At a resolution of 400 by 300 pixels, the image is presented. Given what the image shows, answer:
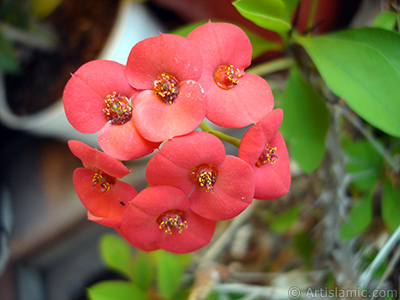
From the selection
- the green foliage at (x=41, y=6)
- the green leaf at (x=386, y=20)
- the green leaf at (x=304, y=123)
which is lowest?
the green foliage at (x=41, y=6)

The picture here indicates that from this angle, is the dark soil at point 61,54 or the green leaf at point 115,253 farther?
the dark soil at point 61,54

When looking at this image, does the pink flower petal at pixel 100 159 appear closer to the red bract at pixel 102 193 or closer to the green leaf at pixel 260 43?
the red bract at pixel 102 193

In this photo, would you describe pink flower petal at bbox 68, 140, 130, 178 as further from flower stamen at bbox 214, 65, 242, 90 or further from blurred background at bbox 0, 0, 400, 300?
blurred background at bbox 0, 0, 400, 300

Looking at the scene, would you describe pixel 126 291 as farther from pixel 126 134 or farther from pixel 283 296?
pixel 126 134

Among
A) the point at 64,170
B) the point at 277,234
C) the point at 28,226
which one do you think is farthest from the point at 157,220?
the point at 28,226

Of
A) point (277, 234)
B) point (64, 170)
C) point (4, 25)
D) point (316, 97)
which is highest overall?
point (316, 97)

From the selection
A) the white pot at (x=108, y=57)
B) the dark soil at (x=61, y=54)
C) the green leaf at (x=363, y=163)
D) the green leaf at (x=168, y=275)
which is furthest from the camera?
the dark soil at (x=61, y=54)

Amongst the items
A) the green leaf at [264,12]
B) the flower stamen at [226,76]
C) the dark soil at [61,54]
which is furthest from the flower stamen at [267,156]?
the dark soil at [61,54]
